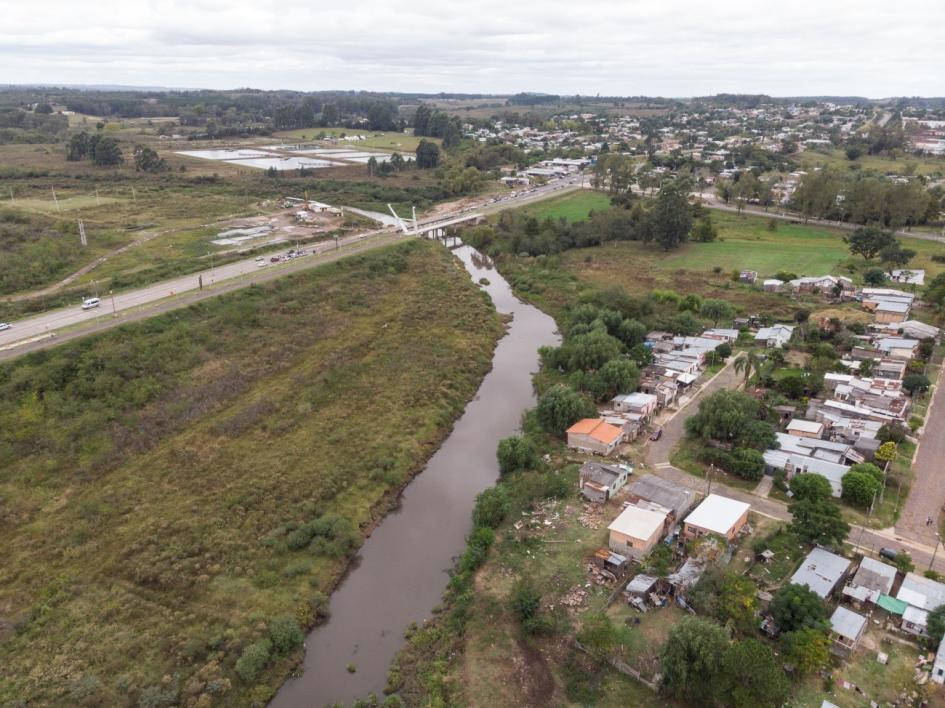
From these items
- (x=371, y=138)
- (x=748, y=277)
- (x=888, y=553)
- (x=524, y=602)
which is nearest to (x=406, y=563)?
(x=524, y=602)

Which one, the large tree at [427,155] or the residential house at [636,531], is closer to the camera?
the residential house at [636,531]

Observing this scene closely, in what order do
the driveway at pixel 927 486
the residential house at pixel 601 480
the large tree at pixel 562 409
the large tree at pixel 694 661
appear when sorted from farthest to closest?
the large tree at pixel 562 409 < the residential house at pixel 601 480 < the driveway at pixel 927 486 < the large tree at pixel 694 661

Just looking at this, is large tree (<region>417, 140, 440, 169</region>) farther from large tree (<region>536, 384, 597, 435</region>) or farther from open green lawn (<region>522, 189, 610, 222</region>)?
large tree (<region>536, 384, 597, 435</region>)

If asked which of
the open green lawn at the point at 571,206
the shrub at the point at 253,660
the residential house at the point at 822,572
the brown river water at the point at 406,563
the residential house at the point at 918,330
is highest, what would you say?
the open green lawn at the point at 571,206

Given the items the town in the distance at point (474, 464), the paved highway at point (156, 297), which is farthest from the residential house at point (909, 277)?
the paved highway at point (156, 297)

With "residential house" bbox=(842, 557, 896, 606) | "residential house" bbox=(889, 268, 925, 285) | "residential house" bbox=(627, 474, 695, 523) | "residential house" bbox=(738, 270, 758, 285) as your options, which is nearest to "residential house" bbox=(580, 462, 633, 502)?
"residential house" bbox=(627, 474, 695, 523)

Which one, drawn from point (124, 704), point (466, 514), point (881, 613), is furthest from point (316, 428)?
point (881, 613)

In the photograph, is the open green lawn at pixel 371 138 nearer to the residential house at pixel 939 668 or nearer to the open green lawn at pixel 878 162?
the open green lawn at pixel 878 162
